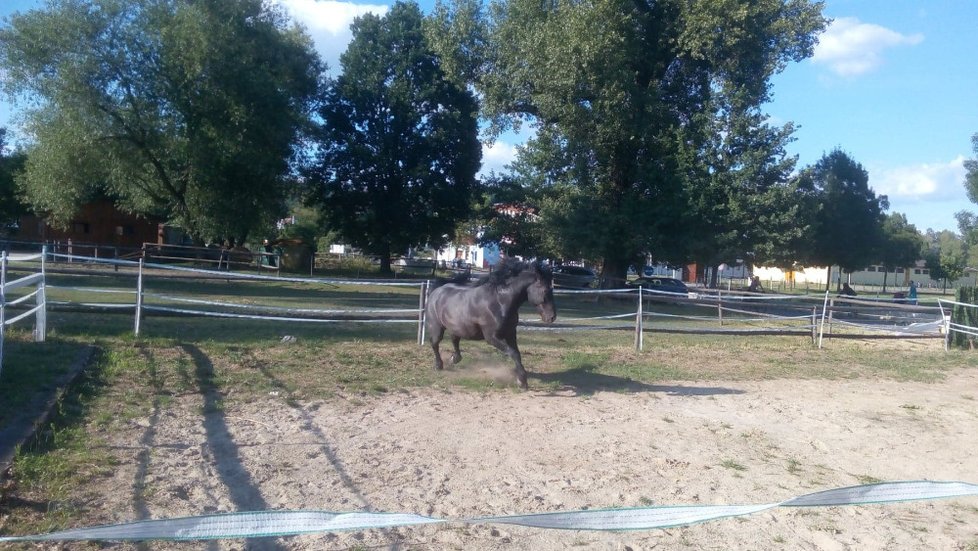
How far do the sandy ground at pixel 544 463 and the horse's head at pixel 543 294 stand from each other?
102 centimetres

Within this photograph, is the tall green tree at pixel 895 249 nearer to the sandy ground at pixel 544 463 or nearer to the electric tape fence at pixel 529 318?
the electric tape fence at pixel 529 318

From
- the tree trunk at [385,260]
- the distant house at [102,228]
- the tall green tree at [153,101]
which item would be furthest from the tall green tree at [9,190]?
the tree trunk at [385,260]

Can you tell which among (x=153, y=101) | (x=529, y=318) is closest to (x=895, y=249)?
(x=529, y=318)

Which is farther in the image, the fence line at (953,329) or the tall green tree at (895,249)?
the tall green tree at (895,249)

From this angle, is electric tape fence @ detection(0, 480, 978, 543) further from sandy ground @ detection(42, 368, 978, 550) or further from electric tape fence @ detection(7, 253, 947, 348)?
electric tape fence @ detection(7, 253, 947, 348)

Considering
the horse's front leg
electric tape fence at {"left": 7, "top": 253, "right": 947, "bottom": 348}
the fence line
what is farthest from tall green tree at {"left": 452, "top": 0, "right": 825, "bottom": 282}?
the horse's front leg

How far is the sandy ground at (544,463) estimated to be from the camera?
4934mm

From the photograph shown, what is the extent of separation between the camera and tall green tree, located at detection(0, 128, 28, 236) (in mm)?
43638

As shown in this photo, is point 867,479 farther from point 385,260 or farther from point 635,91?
point 385,260

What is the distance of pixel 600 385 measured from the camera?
32.9ft

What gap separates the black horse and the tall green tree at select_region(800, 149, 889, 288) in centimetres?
4019

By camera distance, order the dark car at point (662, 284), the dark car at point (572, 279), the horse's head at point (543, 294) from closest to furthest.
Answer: the horse's head at point (543, 294)
the dark car at point (662, 284)
the dark car at point (572, 279)

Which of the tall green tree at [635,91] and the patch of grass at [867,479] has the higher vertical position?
the tall green tree at [635,91]

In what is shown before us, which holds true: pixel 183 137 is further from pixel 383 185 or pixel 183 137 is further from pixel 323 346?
pixel 323 346
